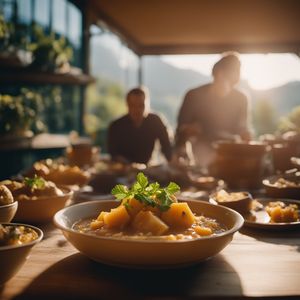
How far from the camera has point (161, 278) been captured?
952mm

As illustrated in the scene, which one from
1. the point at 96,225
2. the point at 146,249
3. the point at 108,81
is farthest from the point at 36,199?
the point at 108,81

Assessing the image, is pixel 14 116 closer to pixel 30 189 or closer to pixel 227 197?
pixel 30 189

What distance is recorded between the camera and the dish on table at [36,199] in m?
1.38

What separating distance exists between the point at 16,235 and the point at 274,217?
95cm

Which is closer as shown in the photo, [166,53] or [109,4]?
[109,4]

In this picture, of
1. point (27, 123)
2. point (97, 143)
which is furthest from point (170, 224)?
point (97, 143)

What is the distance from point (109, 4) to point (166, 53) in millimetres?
3253

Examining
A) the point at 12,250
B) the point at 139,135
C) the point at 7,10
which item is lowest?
the point at 12,250

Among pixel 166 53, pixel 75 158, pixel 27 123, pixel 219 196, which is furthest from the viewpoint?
pixel 166 53

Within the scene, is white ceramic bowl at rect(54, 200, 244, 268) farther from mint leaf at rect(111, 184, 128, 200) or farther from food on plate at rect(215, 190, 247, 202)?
food on plate at rect(215, 190, 247, 202)

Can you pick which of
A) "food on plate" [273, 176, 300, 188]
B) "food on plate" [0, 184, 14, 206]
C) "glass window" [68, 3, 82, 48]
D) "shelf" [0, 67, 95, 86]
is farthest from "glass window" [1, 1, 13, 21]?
"food on plate" [0, 184, 14, 206]

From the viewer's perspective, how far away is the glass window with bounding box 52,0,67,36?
656cm

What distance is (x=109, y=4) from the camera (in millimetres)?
6934

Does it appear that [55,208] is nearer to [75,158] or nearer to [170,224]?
[170,224]
